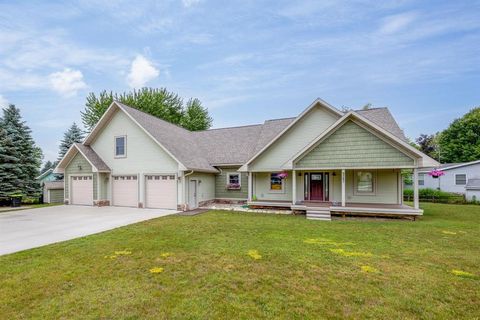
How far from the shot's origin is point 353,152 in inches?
459

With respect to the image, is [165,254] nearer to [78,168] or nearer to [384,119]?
[78,168]

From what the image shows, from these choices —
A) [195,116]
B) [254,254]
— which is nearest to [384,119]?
[254,254]

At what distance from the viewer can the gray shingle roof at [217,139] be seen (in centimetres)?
1474

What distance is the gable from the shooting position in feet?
48.2

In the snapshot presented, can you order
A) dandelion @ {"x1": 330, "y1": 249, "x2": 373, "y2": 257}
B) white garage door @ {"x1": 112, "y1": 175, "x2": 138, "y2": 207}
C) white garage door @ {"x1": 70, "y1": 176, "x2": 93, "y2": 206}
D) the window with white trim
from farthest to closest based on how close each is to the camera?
the window with white trim < white garage door @ {"x1": 70, "y1": 176, "x2": 93, "y2": 206} < white garage door @ {"x1": 112, "y1": 175, "x2": 138, "y2": 207} < dandelion @ {"x1": 330, "y1": 249, "x2": 373, "y2": 257}

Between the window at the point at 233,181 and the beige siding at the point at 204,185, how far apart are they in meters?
1.23

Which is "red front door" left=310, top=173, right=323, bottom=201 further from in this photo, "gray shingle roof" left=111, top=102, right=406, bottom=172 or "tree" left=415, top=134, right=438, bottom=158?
"tree" left=415, top=134, right=438, bottom=158

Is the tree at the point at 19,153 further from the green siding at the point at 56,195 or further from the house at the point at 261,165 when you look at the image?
the house at the point at 261,165

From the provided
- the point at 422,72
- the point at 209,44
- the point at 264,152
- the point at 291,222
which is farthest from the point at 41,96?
the point at 422,72

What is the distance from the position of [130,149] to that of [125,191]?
9.30 ft

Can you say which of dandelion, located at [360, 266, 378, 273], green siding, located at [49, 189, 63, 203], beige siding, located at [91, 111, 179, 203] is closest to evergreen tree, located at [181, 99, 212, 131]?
green siding, located at [49, 189, 63, 203]

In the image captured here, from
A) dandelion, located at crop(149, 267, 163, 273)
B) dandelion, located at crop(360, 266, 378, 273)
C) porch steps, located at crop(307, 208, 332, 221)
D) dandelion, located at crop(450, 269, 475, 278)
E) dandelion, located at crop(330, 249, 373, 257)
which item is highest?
dandelion, located at crop(149, 267, 163, 273)

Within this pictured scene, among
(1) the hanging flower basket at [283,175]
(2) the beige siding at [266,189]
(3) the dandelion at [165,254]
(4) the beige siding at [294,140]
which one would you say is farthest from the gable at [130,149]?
(3) the dandelion at [165,254]

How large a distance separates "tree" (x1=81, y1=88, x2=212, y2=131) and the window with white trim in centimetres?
1973
